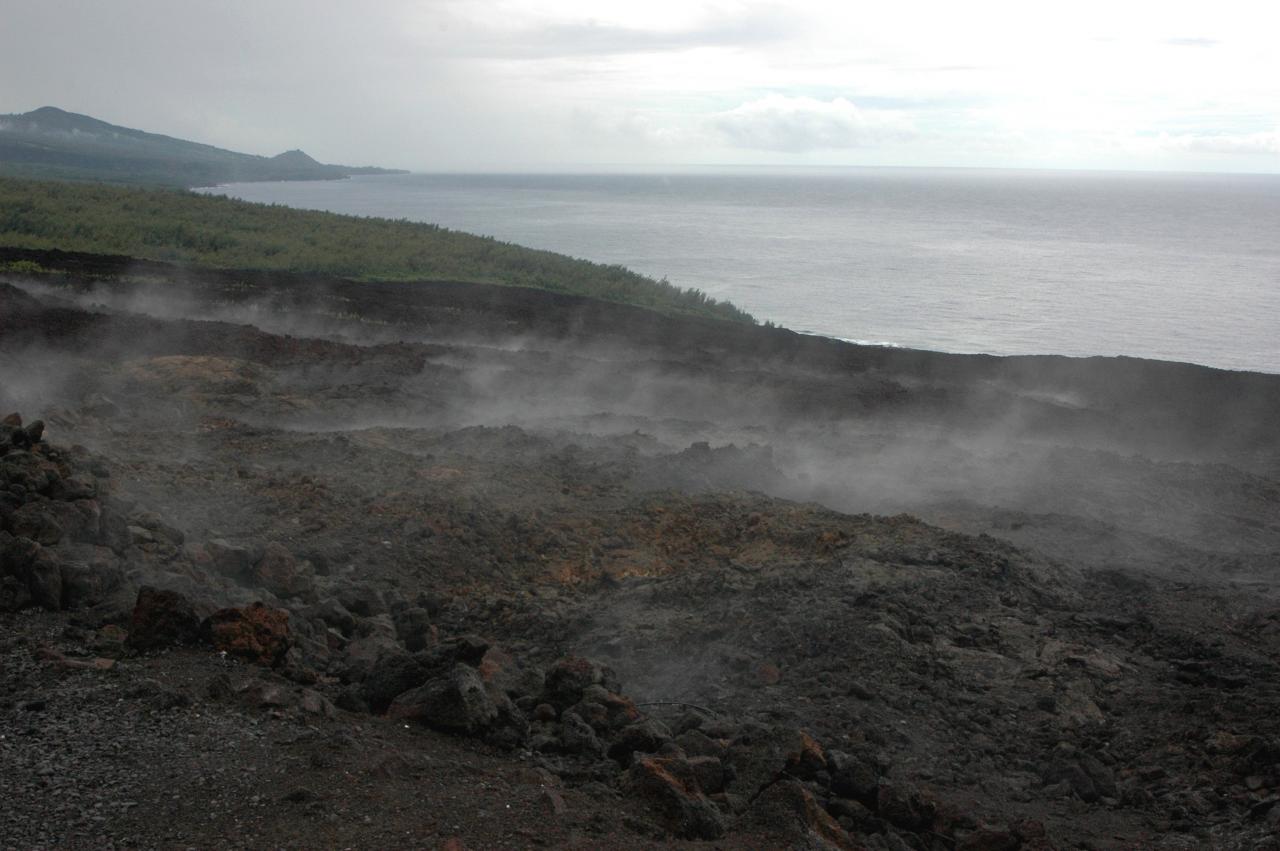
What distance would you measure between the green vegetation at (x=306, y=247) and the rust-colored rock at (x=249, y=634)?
2476cm

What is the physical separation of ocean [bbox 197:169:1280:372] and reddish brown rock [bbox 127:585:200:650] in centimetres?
3127

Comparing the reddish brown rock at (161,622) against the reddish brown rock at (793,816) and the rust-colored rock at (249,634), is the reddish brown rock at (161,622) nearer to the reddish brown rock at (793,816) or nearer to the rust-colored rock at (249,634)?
the rust-colored rock at (249,634)

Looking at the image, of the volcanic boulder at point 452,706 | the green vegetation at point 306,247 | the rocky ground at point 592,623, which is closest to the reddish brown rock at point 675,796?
the rocky ground at point 592,623

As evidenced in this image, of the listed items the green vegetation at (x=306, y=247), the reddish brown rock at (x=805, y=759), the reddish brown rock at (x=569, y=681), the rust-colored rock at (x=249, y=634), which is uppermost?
the green vegetation at (x=306, y=247)

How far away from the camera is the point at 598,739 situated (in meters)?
6.08

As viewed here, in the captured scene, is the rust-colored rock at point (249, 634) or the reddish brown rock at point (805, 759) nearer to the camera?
the reddish brown rock at point (805, 759)

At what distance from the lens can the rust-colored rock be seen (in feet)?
20.6

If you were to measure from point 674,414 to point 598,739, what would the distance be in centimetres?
1206

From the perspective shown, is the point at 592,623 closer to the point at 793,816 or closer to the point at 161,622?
the point at 161,622

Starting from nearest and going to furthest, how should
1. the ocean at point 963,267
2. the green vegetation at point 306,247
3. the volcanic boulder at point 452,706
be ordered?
the volcanic boulder at point 452,706 < the green vegetation at point 306,247 < the ocean at point 963,267

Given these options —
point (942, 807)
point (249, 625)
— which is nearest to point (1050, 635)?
point (942, 807)

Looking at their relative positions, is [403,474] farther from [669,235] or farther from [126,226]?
[669,235]

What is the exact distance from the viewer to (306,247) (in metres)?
37.8

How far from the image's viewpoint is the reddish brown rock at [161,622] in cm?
625
